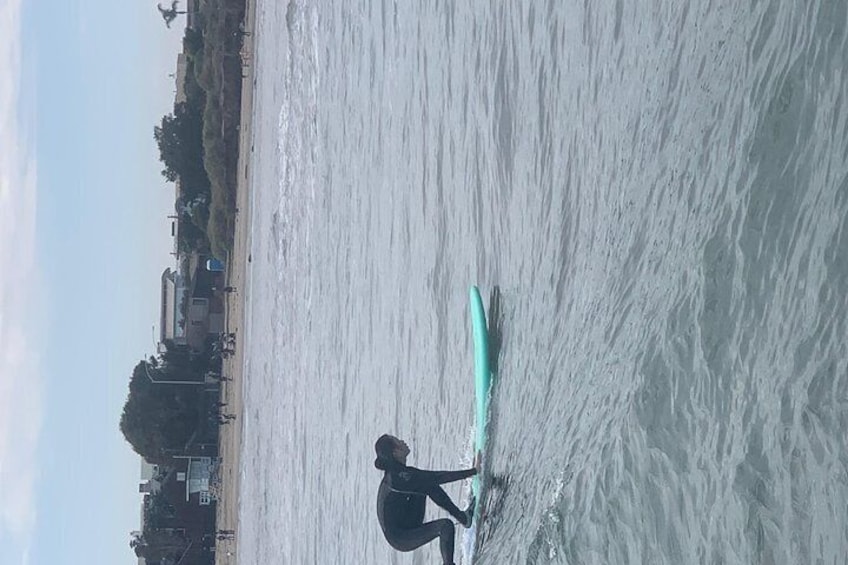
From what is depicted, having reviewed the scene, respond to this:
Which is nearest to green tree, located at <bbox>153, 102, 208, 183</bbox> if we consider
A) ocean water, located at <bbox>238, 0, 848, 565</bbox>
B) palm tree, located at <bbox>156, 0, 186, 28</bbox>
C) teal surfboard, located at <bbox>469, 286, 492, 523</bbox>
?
palm tree, located at <bbox>156, 0, 186, 28</bbox>

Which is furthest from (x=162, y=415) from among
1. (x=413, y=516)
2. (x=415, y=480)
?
(x=415, y=480)

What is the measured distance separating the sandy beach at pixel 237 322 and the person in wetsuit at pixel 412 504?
2684 centimetres

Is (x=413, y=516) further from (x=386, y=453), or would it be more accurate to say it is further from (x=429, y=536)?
(x=386, y=453)

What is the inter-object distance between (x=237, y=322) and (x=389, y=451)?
31564mm

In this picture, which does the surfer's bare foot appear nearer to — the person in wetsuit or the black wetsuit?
the person in wetsuit

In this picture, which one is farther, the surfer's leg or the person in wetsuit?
the surfer's leg

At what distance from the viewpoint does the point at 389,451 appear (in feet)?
41.7

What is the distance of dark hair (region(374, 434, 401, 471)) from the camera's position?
12695 millimetres

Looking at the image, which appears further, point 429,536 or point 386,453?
point 429,536

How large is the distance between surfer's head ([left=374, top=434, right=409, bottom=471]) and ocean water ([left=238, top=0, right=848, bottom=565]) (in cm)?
123

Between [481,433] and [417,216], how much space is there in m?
5.62

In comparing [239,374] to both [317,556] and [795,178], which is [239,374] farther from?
[795,178]

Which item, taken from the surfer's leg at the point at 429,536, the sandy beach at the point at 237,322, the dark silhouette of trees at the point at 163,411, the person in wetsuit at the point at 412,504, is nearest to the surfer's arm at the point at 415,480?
the person in wetsuit at the point at 412,504

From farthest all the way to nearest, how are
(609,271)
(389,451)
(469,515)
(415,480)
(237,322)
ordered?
(237,322), (469,515), (415,480), (389,451), (609,271)
